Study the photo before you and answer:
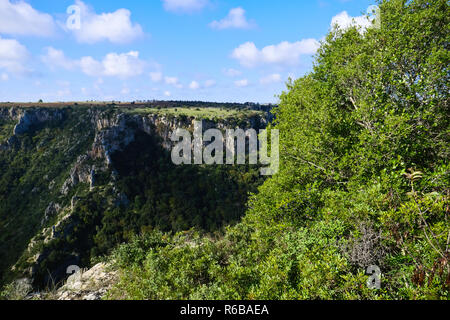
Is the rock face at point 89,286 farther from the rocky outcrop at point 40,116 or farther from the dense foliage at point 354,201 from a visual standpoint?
the rocky outcrop at point 40,116

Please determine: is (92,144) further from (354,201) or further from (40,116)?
(354,201)

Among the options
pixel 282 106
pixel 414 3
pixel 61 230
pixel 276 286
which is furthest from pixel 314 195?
pixel 61 230

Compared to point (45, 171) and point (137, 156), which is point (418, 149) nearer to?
point (137, 156)

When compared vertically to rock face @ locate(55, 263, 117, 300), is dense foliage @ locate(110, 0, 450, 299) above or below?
above

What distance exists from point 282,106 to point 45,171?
505ft

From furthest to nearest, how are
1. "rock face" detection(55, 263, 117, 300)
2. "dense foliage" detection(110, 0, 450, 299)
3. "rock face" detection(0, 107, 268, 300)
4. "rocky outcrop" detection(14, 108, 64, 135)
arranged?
"rocky outcrop" detection(14, 108, 64, 135) → "rock face" detection(0, 107, 268, 300) → "rock face" detection(55, 263, 117, 300) → "dense foliage" detection(110, 0, 450, 299)

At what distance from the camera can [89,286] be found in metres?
11.1

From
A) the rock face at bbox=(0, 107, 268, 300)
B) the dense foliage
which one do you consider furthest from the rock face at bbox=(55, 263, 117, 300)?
the rock face at bbox=(0, 107, 268, 300)

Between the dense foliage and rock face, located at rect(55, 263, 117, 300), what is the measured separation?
4.86ft

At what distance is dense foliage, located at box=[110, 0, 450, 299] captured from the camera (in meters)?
6.46

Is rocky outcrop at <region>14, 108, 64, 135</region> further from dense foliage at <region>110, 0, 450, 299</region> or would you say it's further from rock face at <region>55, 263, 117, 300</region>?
dense foliage at <region>110, 0, 450, 299</region>

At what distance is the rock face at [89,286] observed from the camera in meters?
10.0

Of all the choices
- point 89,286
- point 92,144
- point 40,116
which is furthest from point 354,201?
point 40,116

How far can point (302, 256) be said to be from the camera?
7621mm
